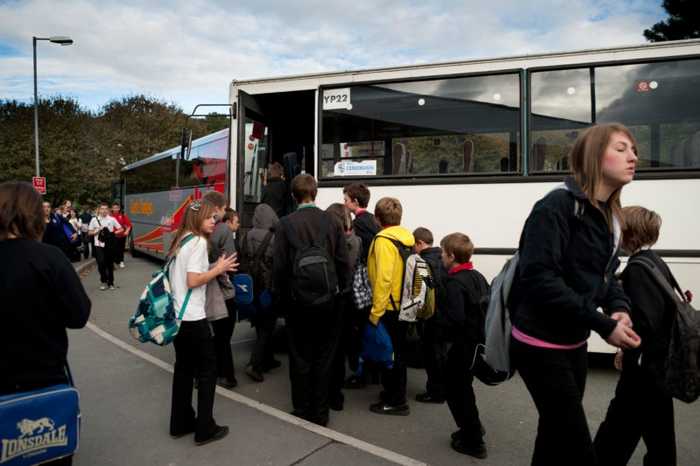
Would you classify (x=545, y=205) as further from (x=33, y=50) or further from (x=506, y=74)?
(x=33, y=50)

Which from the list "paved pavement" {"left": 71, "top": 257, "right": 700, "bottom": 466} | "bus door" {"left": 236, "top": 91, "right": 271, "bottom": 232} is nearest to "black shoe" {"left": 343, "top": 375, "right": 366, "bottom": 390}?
"paved pavement" {"left": 71, "top": 257, "right": 700, "bottom": 466}

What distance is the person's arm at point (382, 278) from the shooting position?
437 cm

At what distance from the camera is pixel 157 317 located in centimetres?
377

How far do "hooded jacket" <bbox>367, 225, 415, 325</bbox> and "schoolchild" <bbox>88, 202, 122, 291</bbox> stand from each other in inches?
375

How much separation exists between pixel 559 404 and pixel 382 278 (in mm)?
2198

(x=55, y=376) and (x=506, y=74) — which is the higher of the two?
(x=506, y=74)

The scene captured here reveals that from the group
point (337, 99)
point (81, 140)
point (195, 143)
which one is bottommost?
point (337, 99)

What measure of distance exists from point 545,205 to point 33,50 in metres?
23.5

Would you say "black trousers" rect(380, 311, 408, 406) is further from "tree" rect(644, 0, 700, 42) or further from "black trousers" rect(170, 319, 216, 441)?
"tree" rect(644, 0, 700, 42)

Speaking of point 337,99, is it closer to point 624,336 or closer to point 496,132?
point 496,132

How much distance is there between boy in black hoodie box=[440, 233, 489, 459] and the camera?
3.80m

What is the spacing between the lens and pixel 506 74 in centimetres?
584

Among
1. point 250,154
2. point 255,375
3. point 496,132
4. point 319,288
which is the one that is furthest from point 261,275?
point 496,132

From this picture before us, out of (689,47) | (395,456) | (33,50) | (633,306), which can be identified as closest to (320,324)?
(395,456)
